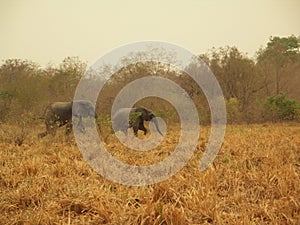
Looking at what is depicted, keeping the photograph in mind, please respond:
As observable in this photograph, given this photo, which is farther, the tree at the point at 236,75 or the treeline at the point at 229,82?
the tree at the point at 236,75

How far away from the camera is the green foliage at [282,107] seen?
58.6 feet

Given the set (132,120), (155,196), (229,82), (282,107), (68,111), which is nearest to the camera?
(155,196)

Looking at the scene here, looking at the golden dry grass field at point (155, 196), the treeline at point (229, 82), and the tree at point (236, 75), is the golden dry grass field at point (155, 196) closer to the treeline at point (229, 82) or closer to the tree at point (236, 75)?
the treeline at point (229, 82)

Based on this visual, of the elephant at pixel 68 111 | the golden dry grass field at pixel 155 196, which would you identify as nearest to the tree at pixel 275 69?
the elephant at pixel 68 111

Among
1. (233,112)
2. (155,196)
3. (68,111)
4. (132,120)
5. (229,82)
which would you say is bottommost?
(155,196)

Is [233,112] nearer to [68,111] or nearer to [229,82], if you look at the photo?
[229,82]

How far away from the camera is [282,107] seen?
18109 millimetres

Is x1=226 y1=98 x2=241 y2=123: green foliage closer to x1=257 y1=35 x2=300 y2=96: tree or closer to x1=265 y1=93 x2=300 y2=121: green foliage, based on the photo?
x1=265 y1=93 x2=300 y2=121: green foliage

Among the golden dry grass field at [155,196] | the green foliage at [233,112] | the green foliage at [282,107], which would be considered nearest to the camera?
the golden dry grass field at [155,196]

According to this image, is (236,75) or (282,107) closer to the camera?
(282,107)

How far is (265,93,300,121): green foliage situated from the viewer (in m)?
17.9

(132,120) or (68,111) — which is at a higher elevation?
(68,111)

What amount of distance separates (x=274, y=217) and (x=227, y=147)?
4.35m

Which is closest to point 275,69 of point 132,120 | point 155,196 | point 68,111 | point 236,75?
point 236,75
